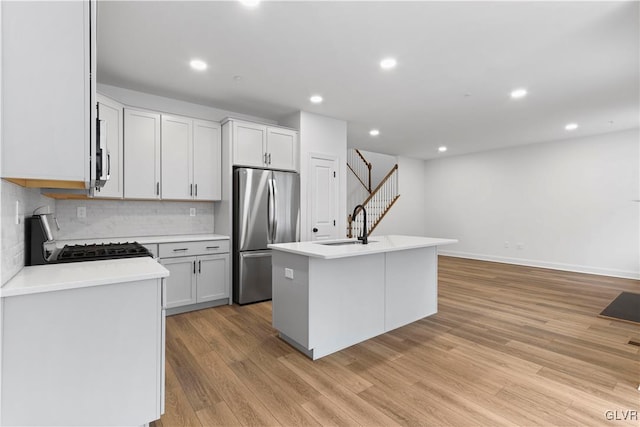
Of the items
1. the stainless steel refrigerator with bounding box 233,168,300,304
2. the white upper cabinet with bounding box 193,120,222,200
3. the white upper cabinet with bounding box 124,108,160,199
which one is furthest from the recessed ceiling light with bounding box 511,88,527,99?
the white upper cabinet with bounding box 124,108,160,199

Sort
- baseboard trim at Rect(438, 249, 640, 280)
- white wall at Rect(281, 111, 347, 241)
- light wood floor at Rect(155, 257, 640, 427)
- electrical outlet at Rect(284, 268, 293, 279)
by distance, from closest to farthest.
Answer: light wood floor at Rect(155, 257, 640, 427) → electrical outlet at Rect(284, 268, 293, 279) → white wall at Rect(281, 111, 347, 241) → baseboard trim at Rect(438, 249, 640, 280)

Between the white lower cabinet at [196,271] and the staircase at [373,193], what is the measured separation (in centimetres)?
460

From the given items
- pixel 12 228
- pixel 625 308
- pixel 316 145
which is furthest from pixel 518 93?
pixel 12 228

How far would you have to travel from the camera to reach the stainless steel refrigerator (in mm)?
4105

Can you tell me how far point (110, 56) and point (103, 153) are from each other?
1893mm

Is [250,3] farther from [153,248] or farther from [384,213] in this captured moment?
[384,213]

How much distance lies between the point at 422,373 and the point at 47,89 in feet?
9.43

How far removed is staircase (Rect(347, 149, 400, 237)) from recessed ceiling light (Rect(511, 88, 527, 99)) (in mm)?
4518

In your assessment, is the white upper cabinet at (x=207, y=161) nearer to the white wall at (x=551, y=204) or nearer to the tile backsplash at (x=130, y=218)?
the tile backsplash at (x=130, y=218)

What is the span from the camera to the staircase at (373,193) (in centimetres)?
835

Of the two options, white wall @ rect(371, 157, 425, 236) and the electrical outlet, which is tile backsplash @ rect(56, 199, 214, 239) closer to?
the electrical outlet

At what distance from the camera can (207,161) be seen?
420 cm

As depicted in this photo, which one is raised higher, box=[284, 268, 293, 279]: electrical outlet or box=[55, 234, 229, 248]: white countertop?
box=[55, 234, 229, 248]: white countertop

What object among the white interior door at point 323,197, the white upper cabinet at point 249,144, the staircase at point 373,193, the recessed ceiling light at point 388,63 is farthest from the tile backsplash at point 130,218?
the staircase at point 373,193
